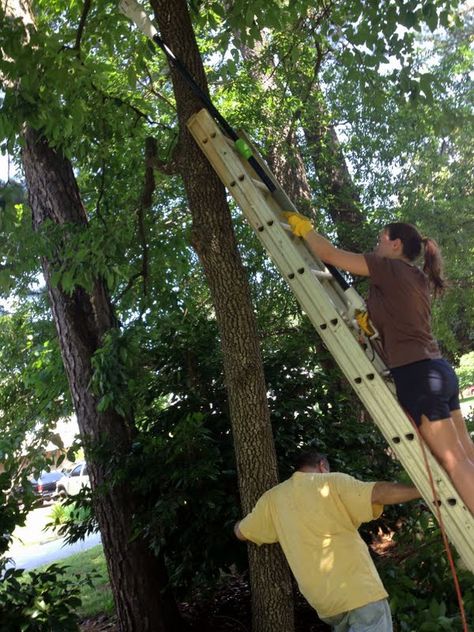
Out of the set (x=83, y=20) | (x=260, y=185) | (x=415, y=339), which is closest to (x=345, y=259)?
(x=415, y=339)

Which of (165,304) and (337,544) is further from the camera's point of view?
(165,304)

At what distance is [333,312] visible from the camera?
3.56 m

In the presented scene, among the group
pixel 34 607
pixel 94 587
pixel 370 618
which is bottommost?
pixel 370 618

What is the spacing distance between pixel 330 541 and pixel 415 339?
1183 millimetres

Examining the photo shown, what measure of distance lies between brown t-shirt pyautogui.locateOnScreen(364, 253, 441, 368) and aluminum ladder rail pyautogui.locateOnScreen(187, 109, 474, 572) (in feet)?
0.57

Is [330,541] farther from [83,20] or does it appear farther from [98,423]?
[83,20]

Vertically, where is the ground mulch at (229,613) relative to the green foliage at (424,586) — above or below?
above

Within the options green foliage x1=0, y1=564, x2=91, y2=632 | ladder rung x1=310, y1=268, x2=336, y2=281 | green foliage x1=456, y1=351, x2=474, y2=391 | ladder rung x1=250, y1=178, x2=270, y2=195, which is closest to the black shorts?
ladder rung x1=310, y1=268, x2=336, y2=281

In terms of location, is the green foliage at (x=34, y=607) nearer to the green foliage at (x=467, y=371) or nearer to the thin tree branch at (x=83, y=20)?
the thin tree branch at (x=83, y=20)

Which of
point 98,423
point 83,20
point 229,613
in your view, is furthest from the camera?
point 229,613

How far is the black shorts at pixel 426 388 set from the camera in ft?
10.4

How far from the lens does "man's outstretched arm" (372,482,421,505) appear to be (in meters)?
3.27

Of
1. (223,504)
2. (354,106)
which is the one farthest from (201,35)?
(223,504)

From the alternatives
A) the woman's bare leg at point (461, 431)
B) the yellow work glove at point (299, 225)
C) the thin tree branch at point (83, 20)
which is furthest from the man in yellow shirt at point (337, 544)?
the thin tree branch at point (83, 20)
